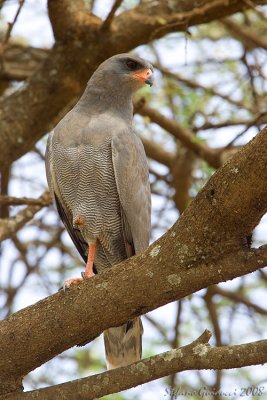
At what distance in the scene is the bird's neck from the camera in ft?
21.0

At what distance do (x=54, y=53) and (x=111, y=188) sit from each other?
81.0 inches

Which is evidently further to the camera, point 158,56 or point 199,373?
point 158,56

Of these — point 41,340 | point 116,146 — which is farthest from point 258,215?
point 116,146

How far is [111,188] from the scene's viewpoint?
19.4ft

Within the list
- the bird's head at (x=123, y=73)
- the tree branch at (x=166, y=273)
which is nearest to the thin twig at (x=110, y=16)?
the bird's head at (x=123, y=73)

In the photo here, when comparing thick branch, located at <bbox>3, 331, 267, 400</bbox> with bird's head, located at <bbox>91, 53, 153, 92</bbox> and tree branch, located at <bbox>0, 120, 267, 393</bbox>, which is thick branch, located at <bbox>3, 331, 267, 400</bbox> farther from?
bird's head, located at <bbox>91, 53, 153, 92</bbox>

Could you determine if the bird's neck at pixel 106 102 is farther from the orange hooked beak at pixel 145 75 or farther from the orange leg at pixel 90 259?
the orange leg at pixel 90 259

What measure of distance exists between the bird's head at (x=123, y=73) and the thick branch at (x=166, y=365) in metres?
2.93

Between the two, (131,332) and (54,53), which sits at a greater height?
(54,53)

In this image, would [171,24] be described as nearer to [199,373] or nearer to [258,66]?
[258,66]

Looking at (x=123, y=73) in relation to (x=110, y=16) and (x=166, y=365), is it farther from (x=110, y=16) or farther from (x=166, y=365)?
(x=166, y=365)

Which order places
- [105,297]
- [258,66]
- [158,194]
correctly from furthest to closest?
1. [158,194]
2. [258,66]
3. [105,297]

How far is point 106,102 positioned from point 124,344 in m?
1.96

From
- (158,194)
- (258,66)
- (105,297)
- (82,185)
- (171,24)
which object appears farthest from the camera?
(158,194)
